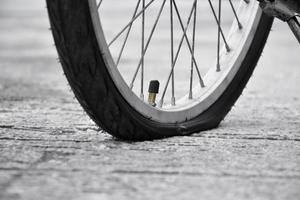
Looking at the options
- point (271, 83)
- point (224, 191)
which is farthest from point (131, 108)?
point (271, 83)

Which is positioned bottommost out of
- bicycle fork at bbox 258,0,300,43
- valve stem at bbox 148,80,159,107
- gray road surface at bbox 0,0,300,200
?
gray road surface at bbox 0,0,300,200

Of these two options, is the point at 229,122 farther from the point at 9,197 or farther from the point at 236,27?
the point at 9,197

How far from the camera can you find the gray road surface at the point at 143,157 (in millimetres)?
1339

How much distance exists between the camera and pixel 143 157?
1.65 metres

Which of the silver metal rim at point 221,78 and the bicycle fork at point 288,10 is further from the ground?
the bicycle fork at point 288,10

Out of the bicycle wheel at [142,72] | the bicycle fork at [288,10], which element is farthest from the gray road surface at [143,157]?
the bicycle fork at [288,10]

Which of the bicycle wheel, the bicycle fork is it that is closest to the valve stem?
the bicycle wheel

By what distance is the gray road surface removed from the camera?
1.34 m

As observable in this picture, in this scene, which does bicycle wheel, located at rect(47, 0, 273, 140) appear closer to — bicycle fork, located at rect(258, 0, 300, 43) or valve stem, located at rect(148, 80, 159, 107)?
valve stem, located at rect(148, 80, 159, 107)

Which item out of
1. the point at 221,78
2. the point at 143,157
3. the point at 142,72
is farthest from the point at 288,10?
the point at 143,157

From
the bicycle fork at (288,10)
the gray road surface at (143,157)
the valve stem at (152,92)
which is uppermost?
the bicycle fork at (288,10)

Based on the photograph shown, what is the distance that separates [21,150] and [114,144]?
260 mm

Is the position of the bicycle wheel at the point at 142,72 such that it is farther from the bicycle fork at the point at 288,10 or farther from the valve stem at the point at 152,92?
the bicycle fork at the point at 288,10

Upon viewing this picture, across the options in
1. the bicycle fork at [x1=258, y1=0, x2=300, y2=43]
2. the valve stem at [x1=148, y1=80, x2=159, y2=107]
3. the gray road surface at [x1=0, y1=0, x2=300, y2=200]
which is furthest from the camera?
the valve stem at [x1=148, y1=80, x2=159, y2=107]
